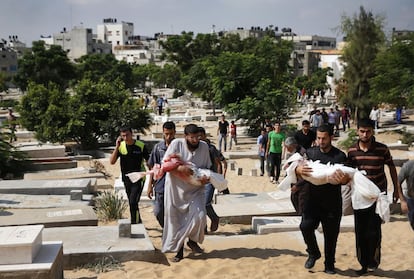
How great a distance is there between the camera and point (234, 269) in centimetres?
549

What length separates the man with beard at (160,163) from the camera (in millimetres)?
6199

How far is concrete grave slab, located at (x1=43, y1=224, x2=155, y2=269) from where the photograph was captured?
18.4ft

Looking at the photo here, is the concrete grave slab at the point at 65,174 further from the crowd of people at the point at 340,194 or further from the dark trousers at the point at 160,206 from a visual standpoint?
the crowd of people at the point at 340,194

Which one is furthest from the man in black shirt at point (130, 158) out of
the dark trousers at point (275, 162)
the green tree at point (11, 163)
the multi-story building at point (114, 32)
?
the multi-story building at point (114, 32)

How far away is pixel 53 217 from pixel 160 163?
2.12m

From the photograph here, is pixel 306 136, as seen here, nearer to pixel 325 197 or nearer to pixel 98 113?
pixel 325 197

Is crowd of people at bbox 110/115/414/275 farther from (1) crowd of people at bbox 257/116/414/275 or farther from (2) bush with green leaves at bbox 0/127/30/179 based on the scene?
(2) bush with green leaves at bbox 0/127/30/179

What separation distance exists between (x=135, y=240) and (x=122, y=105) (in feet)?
46.1

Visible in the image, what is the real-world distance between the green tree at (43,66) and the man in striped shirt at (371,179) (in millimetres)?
48916

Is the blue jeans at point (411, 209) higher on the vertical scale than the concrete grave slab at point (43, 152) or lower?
higher

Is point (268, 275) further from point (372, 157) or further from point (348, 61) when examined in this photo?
point (348, 61)

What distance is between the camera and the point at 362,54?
1094 inches

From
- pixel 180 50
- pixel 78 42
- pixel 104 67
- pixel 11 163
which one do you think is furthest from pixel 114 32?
pixel 11 163

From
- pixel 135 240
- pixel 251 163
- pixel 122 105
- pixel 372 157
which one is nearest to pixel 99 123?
pixel 122 105
